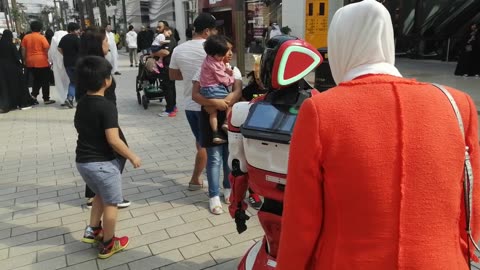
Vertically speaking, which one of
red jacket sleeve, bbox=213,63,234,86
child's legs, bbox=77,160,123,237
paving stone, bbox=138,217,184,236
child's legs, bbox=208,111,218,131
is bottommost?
paving stone, bbox=138,217,184,236

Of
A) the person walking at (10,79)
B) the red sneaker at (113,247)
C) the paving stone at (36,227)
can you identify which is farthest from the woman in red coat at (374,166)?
the person walking at (10,79)

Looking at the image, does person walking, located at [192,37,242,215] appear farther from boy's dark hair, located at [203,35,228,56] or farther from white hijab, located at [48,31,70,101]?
white hijab, located at [48,31,70,101]

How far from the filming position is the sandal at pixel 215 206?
3.69 metres

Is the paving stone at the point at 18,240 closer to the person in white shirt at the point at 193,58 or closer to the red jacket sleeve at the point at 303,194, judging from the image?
the person in white shirt at the point at 193,58

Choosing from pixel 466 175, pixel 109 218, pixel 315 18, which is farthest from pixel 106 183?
pixel 315 18

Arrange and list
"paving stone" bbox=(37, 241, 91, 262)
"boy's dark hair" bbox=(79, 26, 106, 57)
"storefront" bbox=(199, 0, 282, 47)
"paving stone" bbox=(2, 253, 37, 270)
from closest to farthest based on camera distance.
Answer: "paving stone" bbox=(2, 253, 37, 270)
"paving stone" bbox=(37, 241, 91, 262)
"boy's dark hair" bbox=(79, 26, 106, 57)
"storefront" bbox=(199, 0, 282, 47)

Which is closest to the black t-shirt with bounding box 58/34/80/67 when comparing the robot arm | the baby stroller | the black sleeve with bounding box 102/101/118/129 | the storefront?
the baby stroller

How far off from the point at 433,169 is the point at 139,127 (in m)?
6.48

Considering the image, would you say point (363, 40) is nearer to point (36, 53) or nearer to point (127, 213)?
point (127, 213)

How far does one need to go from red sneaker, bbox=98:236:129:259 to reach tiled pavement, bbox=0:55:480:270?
4 centimetres

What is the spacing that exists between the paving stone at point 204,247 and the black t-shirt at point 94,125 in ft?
3.00

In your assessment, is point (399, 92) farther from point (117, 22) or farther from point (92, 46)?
point (117, 22)

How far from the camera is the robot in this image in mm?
1784

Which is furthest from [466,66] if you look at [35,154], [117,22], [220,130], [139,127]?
[117,22]
